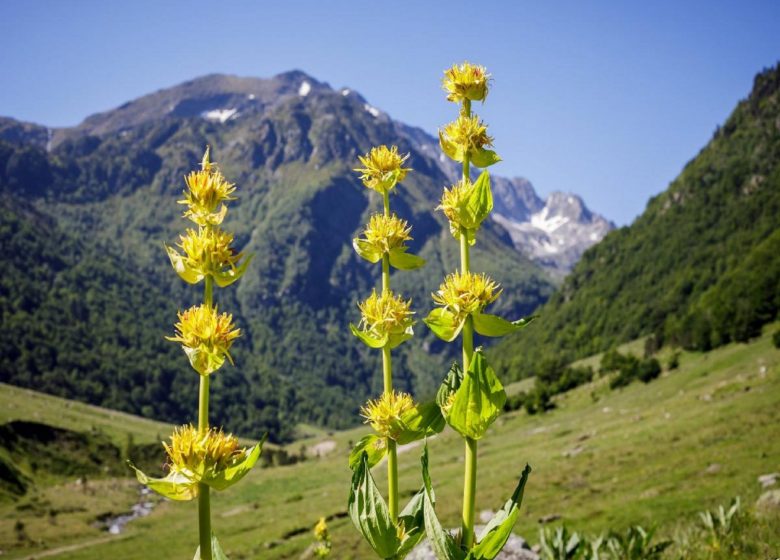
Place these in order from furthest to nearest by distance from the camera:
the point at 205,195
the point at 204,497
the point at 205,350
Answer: the point at 205,195 < the point at 205,350 < the point at 204,497

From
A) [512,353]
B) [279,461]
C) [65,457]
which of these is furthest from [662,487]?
[512,353]

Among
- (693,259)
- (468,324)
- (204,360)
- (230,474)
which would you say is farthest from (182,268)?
(693,259)

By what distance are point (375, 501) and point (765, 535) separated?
914 cm

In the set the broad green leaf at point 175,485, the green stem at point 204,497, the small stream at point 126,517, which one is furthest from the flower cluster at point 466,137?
the small stream at point 126,517

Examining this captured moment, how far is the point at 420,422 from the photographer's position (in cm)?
307

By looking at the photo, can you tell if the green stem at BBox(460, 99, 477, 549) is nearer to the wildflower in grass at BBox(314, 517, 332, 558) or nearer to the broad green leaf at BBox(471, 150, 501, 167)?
the broad green leaf at BBox(471, 150, 501, 167)

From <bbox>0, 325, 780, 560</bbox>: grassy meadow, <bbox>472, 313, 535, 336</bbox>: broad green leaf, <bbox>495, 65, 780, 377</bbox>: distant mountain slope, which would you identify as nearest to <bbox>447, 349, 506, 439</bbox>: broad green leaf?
<bbox>472, 313, 535, 336</bbox>: broad green leaf

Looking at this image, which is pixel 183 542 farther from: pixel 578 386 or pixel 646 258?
pixel 646 258

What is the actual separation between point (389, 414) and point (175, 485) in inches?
42.7

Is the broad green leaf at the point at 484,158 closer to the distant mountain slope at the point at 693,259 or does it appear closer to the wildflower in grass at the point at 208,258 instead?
the wildflower in grass at the point at 208,258

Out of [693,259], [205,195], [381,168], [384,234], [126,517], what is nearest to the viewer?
[205,195]

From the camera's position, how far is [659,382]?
73.4 meters

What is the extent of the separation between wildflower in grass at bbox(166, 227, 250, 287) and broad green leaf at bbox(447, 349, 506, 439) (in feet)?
3.87

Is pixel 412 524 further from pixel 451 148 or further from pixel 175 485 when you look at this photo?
pixel 451 148
